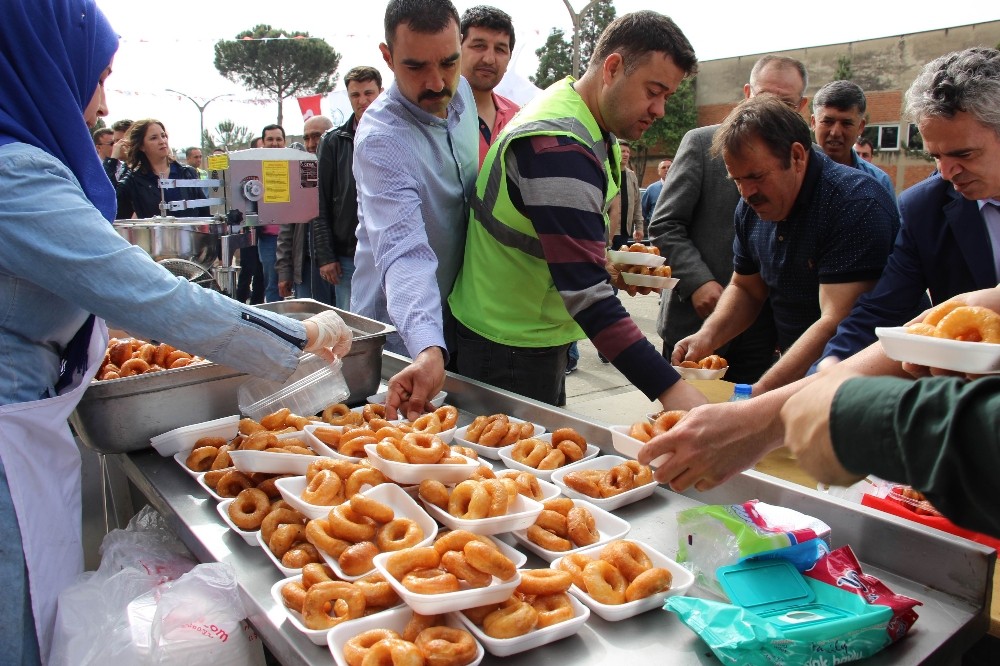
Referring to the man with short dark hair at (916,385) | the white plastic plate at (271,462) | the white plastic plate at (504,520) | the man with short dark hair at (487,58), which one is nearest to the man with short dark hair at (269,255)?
the man with short dark hair at (487,58)

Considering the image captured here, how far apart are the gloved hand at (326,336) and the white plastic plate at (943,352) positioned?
4.76ft

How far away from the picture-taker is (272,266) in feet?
26.2

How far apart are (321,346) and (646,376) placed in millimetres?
969

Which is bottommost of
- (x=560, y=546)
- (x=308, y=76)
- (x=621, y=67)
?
(x=560, y=546)

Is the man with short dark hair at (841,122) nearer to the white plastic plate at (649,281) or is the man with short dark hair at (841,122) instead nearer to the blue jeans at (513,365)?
the white plastic plate at (649,281)

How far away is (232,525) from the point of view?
1.61 meters

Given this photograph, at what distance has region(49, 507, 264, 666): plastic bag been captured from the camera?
4.57 feet

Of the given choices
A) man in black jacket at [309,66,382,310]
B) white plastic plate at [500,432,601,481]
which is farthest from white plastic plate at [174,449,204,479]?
man in black jacket at [309,66,382,310]

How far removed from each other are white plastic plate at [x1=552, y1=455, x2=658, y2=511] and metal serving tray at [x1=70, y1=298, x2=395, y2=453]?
942 mm

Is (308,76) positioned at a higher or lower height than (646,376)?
higher

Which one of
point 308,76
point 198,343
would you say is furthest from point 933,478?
point 308,76

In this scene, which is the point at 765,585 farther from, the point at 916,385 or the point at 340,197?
the point at 340,197

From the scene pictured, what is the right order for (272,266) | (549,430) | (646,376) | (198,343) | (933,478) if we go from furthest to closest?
(272,266) < (549,430) < (646,376) < (198,343) < (933,478)

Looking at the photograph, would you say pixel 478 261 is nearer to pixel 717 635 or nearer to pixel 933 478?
pixel 717 635
